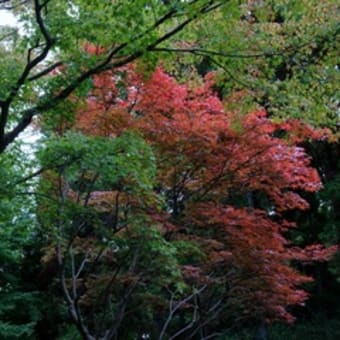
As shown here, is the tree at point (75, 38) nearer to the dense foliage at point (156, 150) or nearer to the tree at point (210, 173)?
the dense foliage at point (156, 150)

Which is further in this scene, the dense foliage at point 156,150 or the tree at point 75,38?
the dense foliage at point 156,150

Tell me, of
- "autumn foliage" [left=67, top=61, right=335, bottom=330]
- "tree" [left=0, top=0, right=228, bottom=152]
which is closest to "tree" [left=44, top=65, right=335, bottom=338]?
"autumn foliage" [left=67, top=61, right=335, bottom=330]

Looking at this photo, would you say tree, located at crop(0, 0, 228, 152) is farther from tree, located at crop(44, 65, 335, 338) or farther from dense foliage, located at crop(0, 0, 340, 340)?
tree, located at crop(44, 65, 335, 338)

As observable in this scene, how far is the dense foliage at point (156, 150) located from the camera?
3.50 metres

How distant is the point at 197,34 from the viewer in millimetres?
3564

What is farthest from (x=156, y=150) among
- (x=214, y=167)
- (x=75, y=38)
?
(x=75, y=38)

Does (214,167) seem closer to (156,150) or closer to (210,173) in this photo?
(210,173)

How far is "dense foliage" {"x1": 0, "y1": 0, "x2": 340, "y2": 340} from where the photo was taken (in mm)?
3498

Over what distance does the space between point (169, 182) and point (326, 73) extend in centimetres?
308

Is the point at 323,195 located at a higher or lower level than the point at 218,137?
higher

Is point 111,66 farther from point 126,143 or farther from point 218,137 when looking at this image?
point 218,137

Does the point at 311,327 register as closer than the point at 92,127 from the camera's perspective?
No

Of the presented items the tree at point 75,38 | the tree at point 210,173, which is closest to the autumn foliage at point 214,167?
the tree at point 210,173

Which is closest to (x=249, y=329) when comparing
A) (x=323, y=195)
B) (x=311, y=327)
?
(x=311, y=327)
